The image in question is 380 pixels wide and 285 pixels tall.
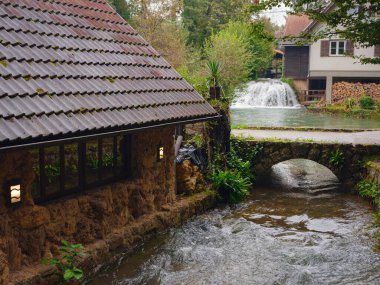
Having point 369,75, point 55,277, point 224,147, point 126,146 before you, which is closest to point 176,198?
point 126,146

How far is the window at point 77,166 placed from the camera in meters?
6.79

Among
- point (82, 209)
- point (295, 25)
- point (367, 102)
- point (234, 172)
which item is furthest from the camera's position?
point (295, 25)

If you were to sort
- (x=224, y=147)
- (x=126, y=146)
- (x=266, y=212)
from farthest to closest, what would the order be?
(x=224, y=147) → (x=266, y=212) → (x=126, y=146)

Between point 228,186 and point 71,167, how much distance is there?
18.7 ft

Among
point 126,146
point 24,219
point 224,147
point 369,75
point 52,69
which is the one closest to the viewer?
→ point 24,219

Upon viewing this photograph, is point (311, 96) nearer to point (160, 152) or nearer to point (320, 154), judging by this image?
point (320, 154)

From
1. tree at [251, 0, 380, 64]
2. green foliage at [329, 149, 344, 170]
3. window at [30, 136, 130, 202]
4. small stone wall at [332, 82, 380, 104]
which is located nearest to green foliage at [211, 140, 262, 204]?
green foliage at [329, 149, 344, 170]

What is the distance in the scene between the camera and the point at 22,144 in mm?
5398

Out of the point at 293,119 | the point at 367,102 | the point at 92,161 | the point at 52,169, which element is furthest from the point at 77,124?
the point at 367,102

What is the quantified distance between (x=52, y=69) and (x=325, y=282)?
5656 mm

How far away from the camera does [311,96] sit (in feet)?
113

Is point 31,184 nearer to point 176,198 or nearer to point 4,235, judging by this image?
point 4,235

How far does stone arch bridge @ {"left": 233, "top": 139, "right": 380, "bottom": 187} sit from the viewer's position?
1385 centimetres

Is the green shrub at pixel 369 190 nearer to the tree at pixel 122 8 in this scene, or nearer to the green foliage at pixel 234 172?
the green foliage at pixel 234 172
